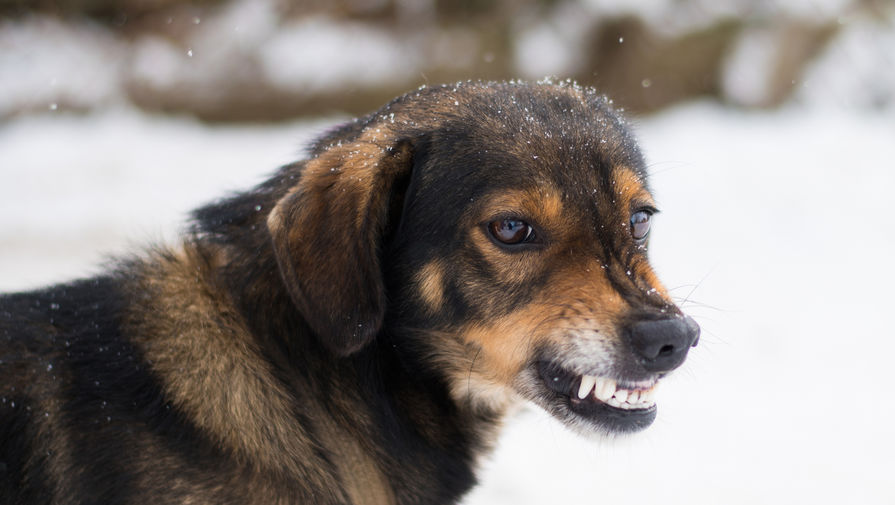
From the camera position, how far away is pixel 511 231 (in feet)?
8.70

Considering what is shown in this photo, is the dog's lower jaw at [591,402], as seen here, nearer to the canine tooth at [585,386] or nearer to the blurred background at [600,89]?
the canine tooth at [585,386]

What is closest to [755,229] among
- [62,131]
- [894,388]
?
[894,388]

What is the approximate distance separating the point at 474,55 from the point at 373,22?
5.02 ft

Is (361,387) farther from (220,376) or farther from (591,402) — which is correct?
(591,402)

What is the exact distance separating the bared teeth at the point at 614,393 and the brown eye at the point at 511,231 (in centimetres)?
48

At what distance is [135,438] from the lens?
2.43 metres

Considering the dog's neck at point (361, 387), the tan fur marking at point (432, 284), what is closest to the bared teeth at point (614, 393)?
the dog's neck at point (361, 387)

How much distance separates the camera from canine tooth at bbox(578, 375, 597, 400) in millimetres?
2744

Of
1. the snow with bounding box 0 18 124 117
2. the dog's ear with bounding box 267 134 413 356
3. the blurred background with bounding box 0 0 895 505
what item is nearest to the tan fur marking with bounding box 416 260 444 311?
the dog's ear with bounding box 267 134 413 356

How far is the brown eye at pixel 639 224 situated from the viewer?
2.89m

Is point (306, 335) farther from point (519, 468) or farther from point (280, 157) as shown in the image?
point (280, 157)

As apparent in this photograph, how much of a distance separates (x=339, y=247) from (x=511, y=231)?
0.52 m

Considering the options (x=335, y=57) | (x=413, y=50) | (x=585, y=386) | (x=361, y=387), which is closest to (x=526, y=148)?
(x=585, y=386)

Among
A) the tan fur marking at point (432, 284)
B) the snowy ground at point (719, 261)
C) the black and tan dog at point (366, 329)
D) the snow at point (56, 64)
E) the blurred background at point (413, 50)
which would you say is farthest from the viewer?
the blurred background at point (413, 50)
